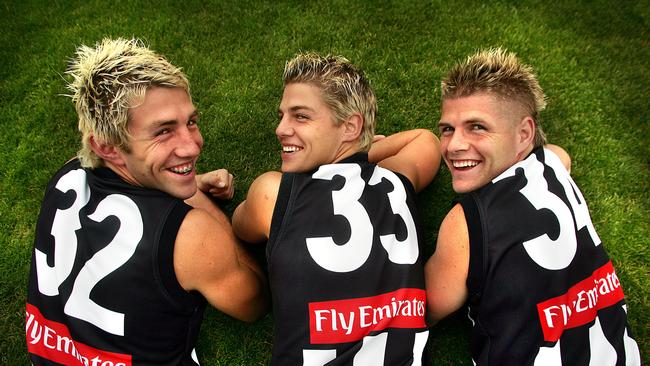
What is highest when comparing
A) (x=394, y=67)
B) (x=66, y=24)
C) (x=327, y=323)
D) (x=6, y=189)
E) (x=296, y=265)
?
(x=66, y=24)

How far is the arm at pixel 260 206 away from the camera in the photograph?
7.80 ft

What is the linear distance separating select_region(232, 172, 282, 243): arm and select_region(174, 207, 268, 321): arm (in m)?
0.23

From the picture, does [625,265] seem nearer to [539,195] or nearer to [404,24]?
[539,195]

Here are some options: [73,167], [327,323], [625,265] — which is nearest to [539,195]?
[327,323]

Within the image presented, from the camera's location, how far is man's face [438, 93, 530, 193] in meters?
2.47

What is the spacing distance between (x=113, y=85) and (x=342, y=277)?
1401mm

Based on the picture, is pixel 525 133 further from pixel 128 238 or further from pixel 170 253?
pixel 128 238

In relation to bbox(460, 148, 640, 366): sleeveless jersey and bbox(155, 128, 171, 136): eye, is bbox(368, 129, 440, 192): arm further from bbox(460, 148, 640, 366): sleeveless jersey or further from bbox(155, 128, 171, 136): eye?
bbox(155, 128, 171, 136): eye

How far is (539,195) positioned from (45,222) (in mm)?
2421

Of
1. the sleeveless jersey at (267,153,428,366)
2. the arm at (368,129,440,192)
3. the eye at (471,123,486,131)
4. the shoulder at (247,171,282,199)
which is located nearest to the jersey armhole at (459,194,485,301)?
the sleeveless jersey at (267,153,428,366)

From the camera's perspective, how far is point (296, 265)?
7.09 ft

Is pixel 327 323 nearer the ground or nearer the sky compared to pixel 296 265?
nearer the ground

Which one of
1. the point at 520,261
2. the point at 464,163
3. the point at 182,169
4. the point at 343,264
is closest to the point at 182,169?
the point at 182,169

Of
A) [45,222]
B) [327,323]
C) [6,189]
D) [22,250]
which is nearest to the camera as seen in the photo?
[327,323]
